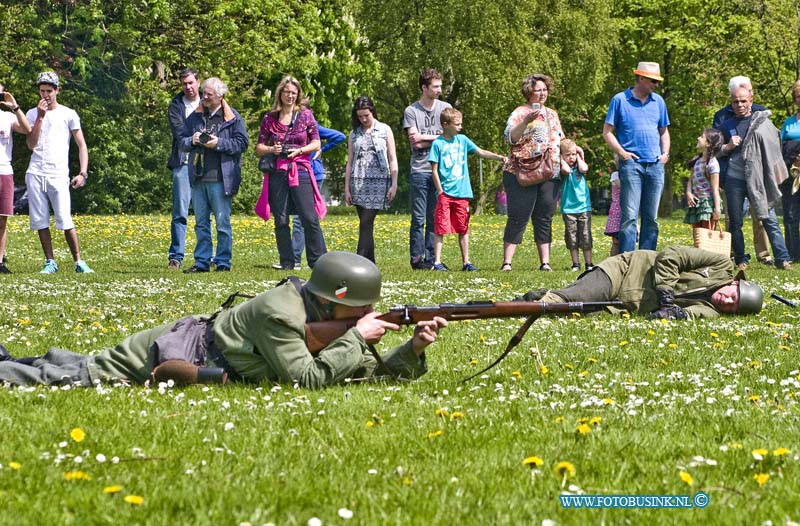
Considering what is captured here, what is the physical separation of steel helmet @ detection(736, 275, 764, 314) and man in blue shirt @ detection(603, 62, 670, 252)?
12.3ft

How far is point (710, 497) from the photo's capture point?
451cm

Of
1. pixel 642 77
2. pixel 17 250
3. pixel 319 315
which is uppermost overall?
pixel 642 77

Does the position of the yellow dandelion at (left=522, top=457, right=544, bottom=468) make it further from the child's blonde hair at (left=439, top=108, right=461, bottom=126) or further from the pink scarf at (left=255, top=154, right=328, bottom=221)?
the child's blonde hair at (left=439, top=108, right=461, bottom=126)

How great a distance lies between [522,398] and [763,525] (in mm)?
2640

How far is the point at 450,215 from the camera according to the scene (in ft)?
54.7

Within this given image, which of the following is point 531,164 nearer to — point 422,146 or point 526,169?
point 526,169

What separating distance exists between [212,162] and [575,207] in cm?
589

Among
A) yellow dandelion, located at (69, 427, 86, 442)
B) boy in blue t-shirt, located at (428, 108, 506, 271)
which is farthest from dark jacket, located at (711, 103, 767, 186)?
yellow dandelion, located at (69, 427, 86, 442)

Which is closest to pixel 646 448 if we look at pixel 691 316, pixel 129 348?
pixel 129 348

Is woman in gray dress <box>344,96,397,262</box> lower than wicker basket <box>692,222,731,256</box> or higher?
higher

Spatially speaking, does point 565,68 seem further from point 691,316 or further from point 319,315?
point 319,315

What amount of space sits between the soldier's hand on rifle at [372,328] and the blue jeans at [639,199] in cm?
831

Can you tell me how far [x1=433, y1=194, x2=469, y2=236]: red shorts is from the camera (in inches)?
651

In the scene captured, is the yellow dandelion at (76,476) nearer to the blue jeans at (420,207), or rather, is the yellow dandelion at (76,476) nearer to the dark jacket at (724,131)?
the blue jeans at (420,207)
